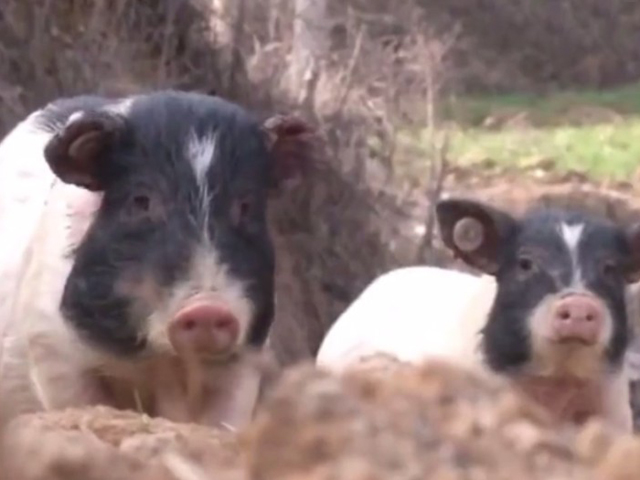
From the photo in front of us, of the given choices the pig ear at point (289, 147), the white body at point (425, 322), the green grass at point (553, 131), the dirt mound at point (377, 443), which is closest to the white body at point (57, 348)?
the pig ear at point (289, 147)

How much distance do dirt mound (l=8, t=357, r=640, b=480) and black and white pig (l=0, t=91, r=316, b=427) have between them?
283 centimetres

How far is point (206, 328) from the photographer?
3785 mm

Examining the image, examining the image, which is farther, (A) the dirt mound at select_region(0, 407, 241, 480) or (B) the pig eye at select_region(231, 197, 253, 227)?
(B) the pig eye at select_region(231, 197, 253, 227)

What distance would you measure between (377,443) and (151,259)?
3.22m

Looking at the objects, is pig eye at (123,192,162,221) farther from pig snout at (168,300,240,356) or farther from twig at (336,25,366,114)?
twig at (336,25,366,114)

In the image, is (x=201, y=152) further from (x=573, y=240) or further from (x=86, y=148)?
(x=573, y=240)

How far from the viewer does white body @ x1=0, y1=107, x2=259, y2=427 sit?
4.08 metres

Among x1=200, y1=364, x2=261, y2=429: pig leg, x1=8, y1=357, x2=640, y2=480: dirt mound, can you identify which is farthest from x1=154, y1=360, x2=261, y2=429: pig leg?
x1=8, y1=357, x2=640, y2=480: dirt mound

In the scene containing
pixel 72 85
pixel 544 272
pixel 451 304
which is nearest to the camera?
pixel 544 272

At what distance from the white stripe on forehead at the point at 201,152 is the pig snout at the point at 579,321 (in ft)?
3.48

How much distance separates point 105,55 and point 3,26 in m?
0.45

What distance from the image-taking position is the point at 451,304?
18.6 ft

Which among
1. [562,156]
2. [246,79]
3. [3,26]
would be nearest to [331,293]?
[246,79]

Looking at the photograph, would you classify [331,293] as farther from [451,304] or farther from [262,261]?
[262,261]
